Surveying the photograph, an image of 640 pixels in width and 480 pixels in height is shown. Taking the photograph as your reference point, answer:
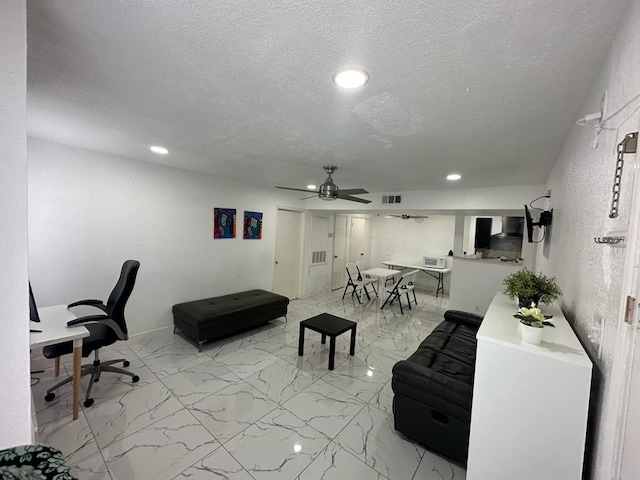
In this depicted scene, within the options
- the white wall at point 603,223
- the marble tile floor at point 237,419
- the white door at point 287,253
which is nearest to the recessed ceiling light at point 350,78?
the white wall at point 603,223

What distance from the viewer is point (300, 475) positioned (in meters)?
1.67

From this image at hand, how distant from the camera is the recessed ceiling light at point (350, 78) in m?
1.21

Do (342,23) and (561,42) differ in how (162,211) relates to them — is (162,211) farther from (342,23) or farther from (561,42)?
(561,42)

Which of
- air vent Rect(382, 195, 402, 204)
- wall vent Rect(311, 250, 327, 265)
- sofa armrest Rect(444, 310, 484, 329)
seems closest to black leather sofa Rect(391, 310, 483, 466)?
sofa armrest Rect(444, 310, 484, 329)

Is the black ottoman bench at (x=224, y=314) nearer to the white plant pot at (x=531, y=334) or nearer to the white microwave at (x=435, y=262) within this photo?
the white plant pot at (x=531, y=334)

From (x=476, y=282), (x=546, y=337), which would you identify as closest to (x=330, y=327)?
(x=546, y=337)

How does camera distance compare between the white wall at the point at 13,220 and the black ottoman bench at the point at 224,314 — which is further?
the black ottoman bench at the point at 224,314

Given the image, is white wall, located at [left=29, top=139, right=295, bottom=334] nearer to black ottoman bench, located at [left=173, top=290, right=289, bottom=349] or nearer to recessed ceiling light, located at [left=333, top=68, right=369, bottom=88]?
black ottoman bench, located at [left=173, top=290, right=289, bottom=349]

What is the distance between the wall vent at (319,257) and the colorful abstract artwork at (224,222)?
214 centimetres

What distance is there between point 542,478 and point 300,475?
1.31 meters

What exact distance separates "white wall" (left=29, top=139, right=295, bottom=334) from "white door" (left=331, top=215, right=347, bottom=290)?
8.42 feet

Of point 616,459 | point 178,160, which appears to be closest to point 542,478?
point 616,459

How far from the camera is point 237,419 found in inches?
83.7

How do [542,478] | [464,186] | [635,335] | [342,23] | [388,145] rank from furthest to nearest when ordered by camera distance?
[464,186] < [388,145] < [542,478] < [342,23] < [635,335]
